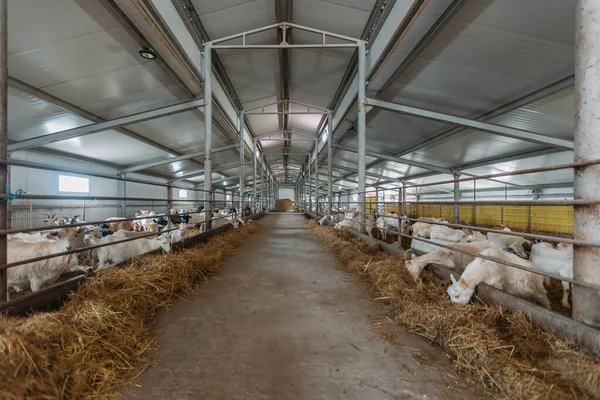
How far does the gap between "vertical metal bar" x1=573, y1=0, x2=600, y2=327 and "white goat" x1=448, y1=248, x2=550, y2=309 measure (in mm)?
725

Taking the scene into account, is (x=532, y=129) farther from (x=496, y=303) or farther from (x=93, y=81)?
(x=93, y=81)

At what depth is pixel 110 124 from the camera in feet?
26.4

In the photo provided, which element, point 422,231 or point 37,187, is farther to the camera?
point 37,187

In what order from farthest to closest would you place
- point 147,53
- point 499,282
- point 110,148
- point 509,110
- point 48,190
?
1. point 110,148
2. point 48,190
3. point 509,110
4. point 147,53
5. point 499,282

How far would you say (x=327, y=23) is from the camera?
309 inches

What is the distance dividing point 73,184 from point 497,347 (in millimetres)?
16678

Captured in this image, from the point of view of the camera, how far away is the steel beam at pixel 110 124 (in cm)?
775

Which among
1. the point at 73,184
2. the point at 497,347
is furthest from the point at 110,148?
the point at 497,347

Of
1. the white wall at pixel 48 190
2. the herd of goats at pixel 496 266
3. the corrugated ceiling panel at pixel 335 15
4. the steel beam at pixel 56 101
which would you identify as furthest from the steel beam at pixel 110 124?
the herd of goats at pixel 496 266

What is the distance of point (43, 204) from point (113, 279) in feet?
42.9

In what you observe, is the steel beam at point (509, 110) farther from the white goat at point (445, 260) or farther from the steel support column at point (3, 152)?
the steel support column at point (3, 152)

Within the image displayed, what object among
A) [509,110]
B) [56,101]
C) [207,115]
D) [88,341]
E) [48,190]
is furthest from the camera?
[48,190]

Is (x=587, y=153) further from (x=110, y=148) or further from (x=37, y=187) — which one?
(x=37, y=187)

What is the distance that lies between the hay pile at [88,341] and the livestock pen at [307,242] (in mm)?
14
